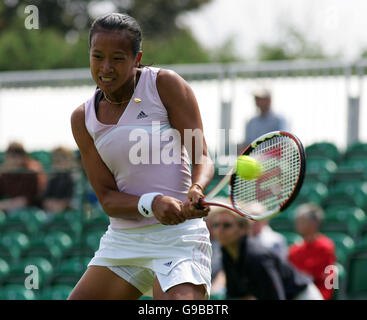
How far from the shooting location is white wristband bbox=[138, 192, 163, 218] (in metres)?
3.61

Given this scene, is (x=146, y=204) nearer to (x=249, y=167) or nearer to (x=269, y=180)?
(x=249, y=167)

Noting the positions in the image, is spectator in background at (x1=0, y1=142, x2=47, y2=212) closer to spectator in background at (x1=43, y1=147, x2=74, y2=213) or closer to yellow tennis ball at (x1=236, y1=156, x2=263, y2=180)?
spectator in background at (x1=43, y1=147, x2=74, y2=213)

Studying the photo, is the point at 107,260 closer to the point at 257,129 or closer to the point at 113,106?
the point at 113,106

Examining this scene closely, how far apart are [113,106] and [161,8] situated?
2658 centimetres

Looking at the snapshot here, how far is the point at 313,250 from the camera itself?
263 inches

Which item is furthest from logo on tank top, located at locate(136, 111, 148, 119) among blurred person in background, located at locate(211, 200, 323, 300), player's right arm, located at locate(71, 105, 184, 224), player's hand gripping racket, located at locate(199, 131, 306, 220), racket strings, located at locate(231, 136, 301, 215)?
blurred person in background, located at locate(211, 200, 323, 300)

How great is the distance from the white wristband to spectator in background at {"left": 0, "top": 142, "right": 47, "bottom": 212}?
519 cm

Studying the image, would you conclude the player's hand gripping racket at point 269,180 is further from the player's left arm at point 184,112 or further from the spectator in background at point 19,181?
the spectator in background at point 19,181

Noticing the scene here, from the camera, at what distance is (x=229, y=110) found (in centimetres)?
991

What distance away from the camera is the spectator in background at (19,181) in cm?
874

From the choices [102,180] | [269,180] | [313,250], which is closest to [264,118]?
[313,250]

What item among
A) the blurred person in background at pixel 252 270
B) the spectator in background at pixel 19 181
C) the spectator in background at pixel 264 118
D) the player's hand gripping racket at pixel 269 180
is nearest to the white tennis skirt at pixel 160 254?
the player's hand gripping racket at pixel 269 180

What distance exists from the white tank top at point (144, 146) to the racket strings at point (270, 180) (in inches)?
13.1
